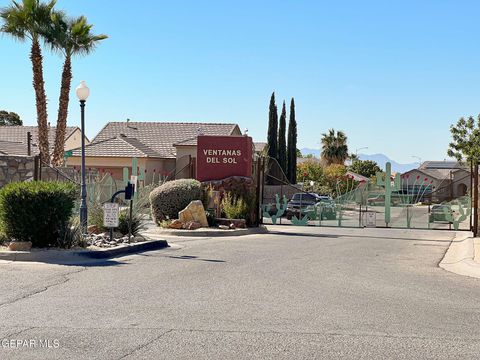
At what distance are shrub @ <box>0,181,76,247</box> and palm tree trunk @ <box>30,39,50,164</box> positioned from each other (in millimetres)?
22373

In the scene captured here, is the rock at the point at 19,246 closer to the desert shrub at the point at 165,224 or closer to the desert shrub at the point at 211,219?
the desert shrub at the point at 165,224

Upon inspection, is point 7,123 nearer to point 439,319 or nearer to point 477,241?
point 477,241

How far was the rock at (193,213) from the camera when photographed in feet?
79.8

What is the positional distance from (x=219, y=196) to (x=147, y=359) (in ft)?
66.7

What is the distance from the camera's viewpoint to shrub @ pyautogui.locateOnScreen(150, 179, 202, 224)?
2562 cm

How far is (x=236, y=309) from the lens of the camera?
30.7ft

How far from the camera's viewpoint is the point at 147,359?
267 inches

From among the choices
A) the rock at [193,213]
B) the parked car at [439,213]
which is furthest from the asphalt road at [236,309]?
the parked car at [439,213]

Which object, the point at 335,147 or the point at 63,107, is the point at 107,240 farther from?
the point at 335,147

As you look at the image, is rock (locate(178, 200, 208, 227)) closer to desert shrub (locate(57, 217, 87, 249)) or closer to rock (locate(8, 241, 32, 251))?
desert shrub (locate(57, 217, 87, 249))

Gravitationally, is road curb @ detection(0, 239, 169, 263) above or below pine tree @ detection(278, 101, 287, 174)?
below

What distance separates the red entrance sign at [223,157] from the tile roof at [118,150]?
18461 mm

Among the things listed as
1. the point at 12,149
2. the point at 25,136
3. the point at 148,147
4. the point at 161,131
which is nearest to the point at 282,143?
the point at 161,131

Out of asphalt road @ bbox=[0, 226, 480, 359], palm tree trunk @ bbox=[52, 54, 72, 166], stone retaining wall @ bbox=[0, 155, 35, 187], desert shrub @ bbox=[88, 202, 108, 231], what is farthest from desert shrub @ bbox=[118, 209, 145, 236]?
palm tree trunk @ bbox=[52, 54, 72, 166]
